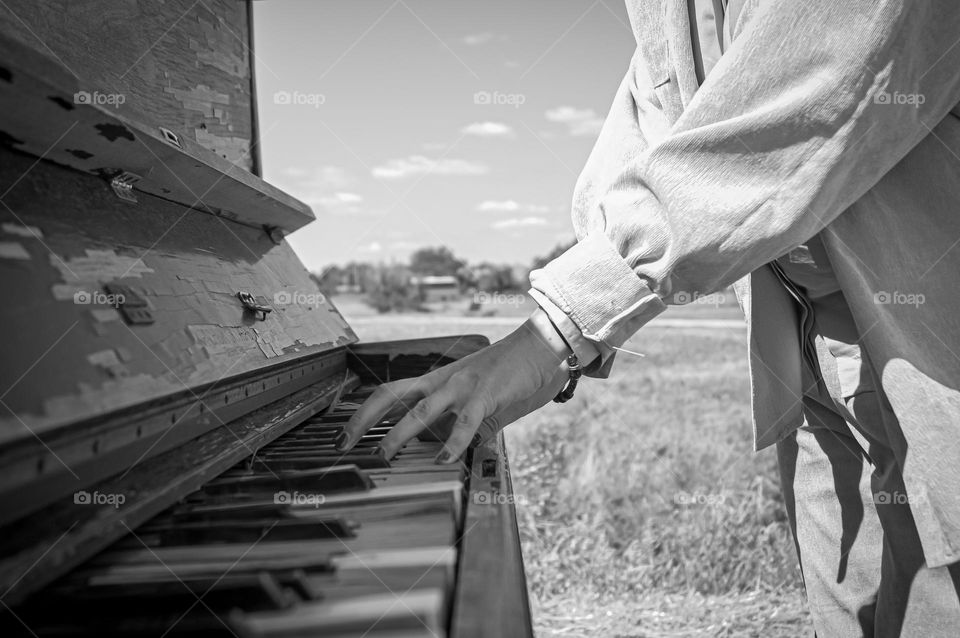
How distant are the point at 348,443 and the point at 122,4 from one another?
1403mm

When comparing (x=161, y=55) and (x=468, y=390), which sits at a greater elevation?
(x=161, y=55)

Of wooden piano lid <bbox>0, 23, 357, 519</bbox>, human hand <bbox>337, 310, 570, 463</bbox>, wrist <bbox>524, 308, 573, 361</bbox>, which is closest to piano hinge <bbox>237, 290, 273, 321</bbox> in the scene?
wooden piano lid <bbox>0, 23, 357, 519</bbox>

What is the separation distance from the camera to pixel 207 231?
6.22ft

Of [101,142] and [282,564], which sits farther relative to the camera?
[101,142]

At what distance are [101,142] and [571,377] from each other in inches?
44.7

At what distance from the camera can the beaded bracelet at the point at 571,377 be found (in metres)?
1.51

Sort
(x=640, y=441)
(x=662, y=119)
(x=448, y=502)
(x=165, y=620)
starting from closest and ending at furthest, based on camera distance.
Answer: (x=165, y=620) → (x=448, y=502) → (x=662, y=119) → (x=640, y=441)

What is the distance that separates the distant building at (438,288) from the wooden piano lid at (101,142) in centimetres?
2157

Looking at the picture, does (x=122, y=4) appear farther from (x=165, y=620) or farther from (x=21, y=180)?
(x=165, y=620)

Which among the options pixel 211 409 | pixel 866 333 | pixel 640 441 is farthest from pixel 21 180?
pixel 640 441

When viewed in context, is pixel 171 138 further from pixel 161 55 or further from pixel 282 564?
pixel 282 564

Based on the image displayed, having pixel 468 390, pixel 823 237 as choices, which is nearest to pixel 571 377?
pixel 468 390

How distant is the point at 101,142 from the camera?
129 cm

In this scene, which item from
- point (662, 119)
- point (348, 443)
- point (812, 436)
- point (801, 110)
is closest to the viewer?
point (801, 110)
